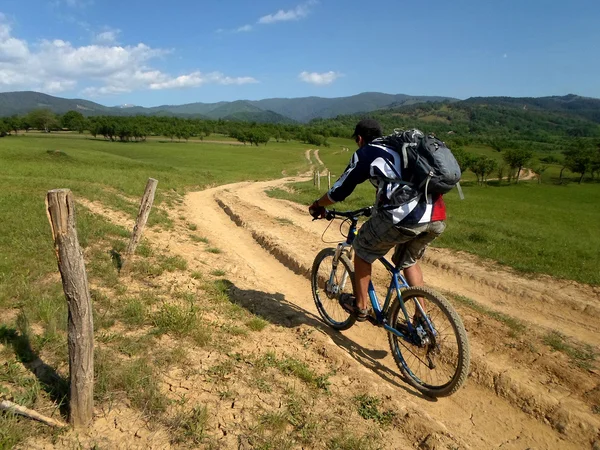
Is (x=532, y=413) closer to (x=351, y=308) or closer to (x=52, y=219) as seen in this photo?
(x=351, y=308)

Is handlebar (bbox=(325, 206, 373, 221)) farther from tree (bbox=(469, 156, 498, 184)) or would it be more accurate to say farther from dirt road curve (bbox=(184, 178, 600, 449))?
tree (bbox=(469, 156, 498, 184))

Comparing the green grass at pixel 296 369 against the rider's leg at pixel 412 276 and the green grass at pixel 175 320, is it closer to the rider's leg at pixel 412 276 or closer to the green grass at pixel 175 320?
the green grass at pixel 175 320

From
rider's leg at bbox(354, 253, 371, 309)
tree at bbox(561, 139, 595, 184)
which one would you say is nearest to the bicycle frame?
rider's leg at bbox(354, 253, 371, 309)

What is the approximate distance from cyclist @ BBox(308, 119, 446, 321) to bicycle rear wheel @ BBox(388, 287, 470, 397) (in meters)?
0.51

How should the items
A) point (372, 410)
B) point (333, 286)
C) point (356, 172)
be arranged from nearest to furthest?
point (372, 410)
point (356, 172)
point (333, 286)

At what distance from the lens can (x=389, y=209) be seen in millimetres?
4152

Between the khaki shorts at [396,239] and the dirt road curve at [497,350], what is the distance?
1493 mm

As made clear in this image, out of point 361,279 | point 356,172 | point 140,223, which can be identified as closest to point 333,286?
point 361,279

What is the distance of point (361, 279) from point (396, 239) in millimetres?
926

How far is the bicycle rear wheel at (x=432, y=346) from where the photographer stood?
158 inches

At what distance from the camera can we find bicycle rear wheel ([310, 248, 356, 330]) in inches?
221

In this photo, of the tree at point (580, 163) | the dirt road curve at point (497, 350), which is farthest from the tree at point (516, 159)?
the dirt road curve at point (497, 350)

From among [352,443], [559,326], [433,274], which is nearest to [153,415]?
[352,443]

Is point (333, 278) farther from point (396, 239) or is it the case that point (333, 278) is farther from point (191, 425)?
point (191, 425)
